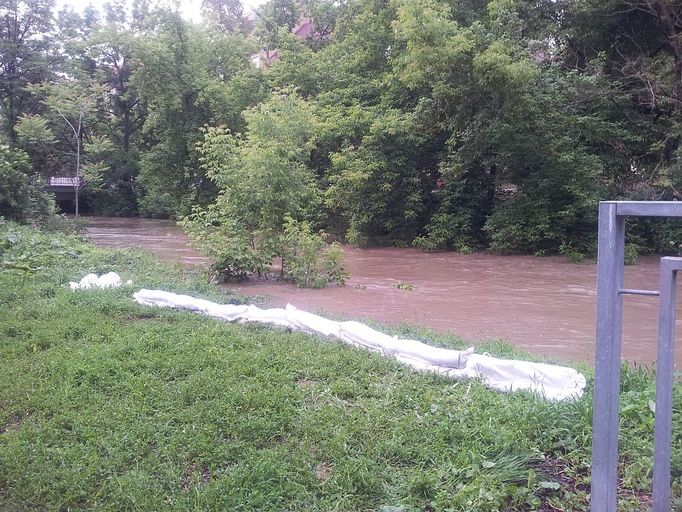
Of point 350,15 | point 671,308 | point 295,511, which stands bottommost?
point 295,511

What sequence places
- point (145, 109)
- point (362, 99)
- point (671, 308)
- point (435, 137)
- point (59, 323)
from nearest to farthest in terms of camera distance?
1. point (671, 308)
2. point (59, 323)
3. point (435, 137)
4. point (362, 99)
5. point (145, 109)

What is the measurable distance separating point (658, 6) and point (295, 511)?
18165 mm

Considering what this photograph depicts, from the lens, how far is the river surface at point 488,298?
8.19 metres

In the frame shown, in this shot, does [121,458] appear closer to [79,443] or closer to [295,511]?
[79,443]

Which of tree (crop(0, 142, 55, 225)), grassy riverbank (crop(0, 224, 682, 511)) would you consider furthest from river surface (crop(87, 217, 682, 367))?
tree (crop(0, 142, 55, 225))

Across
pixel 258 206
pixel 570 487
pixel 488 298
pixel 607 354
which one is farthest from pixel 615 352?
pixel 258 206

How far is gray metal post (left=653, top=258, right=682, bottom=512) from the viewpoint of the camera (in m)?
2.15

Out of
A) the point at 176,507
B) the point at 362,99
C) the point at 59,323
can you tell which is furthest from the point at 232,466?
the point at 362,99

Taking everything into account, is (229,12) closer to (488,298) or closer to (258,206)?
(258,206)

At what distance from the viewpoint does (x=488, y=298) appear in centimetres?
1128

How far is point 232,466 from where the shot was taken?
12.1 feet

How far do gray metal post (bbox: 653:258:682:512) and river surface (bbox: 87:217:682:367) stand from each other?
4.90 metres

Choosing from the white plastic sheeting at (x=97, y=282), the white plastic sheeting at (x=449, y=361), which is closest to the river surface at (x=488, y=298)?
the white plastic sheeting at (x=449, y=361)

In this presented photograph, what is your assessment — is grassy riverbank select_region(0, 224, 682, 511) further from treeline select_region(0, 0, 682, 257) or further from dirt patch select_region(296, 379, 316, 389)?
treeline select_region(0, 0, 682, 257)
